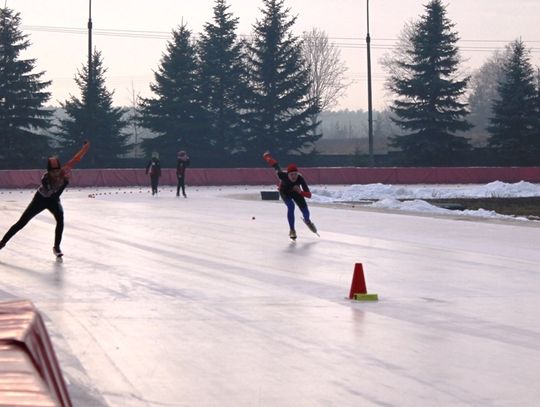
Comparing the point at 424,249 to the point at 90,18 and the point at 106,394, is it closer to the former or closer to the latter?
the point at 106,394

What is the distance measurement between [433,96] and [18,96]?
85.9 feet

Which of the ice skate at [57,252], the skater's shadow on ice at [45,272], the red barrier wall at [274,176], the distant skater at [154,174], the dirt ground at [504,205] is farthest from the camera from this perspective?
the red barrier wall at [274,176]

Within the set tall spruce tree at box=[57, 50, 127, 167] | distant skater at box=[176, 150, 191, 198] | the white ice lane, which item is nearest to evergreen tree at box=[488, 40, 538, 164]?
tall spruce tree at box=[57, 50, 127, 167]

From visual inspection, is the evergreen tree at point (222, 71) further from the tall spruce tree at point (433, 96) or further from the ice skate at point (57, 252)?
the ice skate at point (57, 252)

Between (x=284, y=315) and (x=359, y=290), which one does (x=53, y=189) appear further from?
(x=284, y=315)

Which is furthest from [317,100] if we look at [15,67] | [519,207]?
[519,207]

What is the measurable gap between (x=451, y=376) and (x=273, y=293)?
215 inches

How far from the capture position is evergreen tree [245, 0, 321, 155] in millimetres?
76188

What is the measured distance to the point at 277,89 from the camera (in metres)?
77.0

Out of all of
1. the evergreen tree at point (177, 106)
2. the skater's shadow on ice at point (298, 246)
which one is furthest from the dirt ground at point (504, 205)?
the evergreen tree at point (177, 106)

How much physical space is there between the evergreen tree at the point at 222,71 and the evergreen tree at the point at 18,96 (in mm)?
12923

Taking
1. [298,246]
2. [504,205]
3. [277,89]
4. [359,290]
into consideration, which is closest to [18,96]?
[277,89]

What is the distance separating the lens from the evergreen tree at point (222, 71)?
7831 cm

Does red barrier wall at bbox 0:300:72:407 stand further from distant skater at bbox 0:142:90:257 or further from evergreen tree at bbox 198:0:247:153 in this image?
evergreen tree at bbox 198:0:247:153
